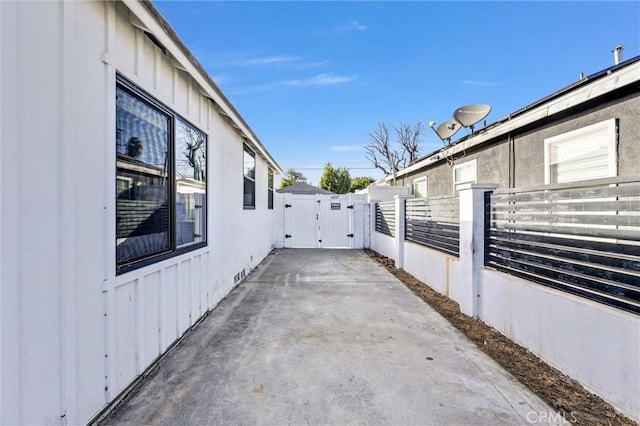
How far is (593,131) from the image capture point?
12.9ft

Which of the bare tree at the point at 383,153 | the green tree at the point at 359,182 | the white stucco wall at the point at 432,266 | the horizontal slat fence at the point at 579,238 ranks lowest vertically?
the white stucco wall at the point at 432,266

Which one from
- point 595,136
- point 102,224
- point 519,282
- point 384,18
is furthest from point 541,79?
point 102,224

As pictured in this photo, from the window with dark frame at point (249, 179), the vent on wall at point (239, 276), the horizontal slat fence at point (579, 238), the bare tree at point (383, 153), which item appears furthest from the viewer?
the bare tree at point (383, 153)

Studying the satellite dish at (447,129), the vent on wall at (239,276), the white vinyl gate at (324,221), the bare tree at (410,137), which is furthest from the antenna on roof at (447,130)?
the bare tree at (410,137)

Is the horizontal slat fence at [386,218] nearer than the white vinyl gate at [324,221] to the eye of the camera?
Yes

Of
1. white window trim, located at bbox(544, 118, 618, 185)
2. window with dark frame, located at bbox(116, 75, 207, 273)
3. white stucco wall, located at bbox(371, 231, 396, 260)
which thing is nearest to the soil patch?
white window trim, located at bbox(544, 118, 618, 185)

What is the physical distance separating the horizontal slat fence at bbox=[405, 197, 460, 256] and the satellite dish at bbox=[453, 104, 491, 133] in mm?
2116

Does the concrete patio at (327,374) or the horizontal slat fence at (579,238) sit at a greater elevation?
the horizontal slat fence at (579,238)

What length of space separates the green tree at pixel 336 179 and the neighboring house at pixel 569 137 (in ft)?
78.8

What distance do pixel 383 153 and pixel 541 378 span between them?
67.8 feet

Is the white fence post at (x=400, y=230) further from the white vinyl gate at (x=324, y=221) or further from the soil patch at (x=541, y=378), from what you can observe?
the white vinyl gate at (x=324, y=221)

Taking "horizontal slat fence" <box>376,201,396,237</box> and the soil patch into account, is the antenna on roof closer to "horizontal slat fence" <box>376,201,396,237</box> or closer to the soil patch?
"horizontal slat fence" <box>376,201,396,237</box>

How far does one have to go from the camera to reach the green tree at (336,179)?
3094cm

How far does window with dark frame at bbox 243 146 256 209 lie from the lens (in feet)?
21.6
